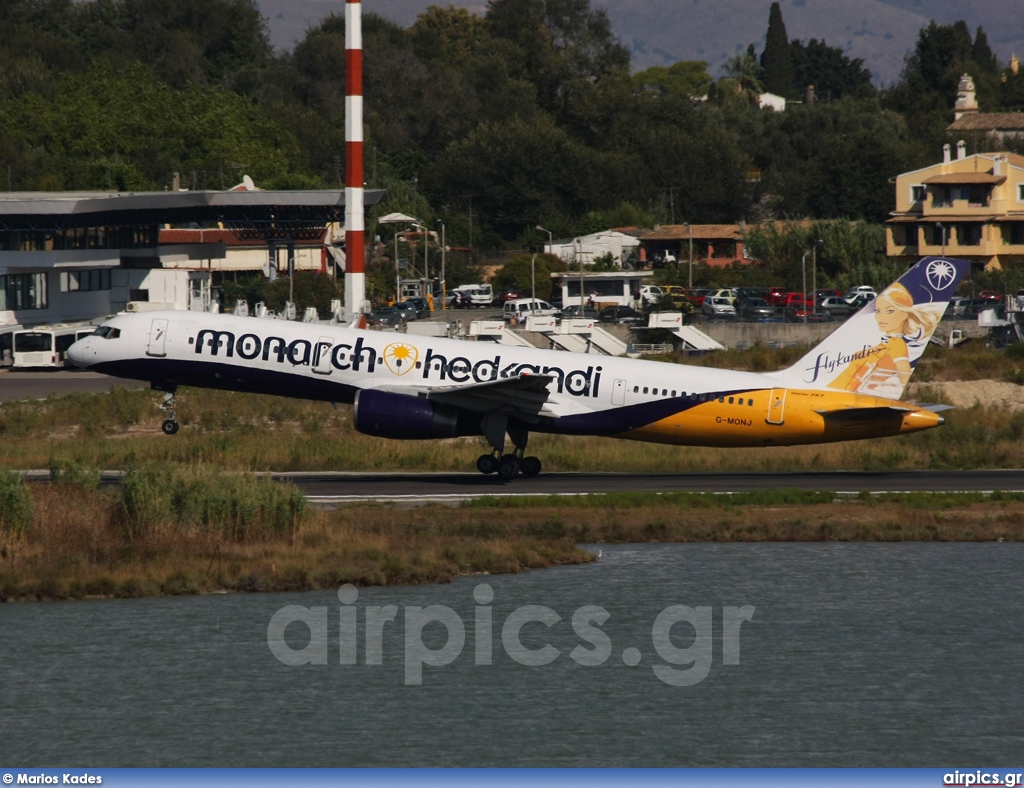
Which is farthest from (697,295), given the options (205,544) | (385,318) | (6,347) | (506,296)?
(205,544)

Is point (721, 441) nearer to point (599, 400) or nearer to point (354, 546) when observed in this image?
point (599, 400)

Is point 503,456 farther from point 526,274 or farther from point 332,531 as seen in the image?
point 526,274

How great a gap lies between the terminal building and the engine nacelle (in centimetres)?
5280

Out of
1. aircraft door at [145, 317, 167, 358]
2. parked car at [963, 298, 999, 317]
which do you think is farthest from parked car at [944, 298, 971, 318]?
aircraft door at [145, 317, 167, 358]

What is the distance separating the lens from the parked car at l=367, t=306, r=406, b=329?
99.6 m

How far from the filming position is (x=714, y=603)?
36.1 metres

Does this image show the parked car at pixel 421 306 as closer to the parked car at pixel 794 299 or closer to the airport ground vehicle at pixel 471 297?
the airport ground vehicle at pixel 471 297

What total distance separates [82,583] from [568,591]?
12.0 m

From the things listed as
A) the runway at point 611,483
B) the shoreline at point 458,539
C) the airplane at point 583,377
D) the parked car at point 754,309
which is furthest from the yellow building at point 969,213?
the shoreline at point 458,539

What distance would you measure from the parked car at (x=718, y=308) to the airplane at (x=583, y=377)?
57.4 meters

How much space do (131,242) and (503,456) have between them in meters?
75.1

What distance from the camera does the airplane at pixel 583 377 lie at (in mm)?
48344

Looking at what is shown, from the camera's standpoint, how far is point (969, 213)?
132250mm

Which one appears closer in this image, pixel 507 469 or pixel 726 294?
pixel 507 469
